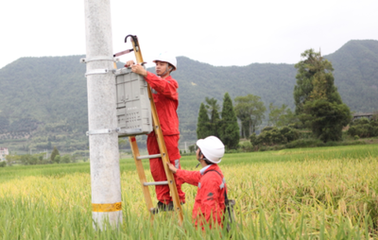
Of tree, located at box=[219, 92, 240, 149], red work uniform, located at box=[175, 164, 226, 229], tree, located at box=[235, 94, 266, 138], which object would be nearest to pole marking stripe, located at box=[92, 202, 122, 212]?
red work uniform, located at box=[175, 164, 226, 229]

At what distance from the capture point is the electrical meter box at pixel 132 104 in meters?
3.01

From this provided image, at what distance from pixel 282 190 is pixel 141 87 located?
4.03 metres

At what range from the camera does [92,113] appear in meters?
2.83

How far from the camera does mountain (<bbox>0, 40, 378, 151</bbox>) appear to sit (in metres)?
112

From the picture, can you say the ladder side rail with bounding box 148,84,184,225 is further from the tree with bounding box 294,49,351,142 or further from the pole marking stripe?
the tree with bounding box 294,49,351,142

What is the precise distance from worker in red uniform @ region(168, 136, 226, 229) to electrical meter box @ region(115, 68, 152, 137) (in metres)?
0.56

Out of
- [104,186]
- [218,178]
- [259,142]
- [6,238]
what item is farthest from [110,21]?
[259,142]

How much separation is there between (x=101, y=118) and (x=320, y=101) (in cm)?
3435

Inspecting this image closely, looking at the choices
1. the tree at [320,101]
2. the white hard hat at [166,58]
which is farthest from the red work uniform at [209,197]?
the tree at [320,101]

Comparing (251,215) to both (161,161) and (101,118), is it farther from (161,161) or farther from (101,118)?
(101,118)

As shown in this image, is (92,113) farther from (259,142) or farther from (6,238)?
(259,142)

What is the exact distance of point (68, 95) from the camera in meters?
146

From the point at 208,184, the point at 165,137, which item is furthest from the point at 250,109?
the point at 208,184

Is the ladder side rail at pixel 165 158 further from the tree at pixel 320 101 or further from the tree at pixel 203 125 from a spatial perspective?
the tree at pixel 203 125
